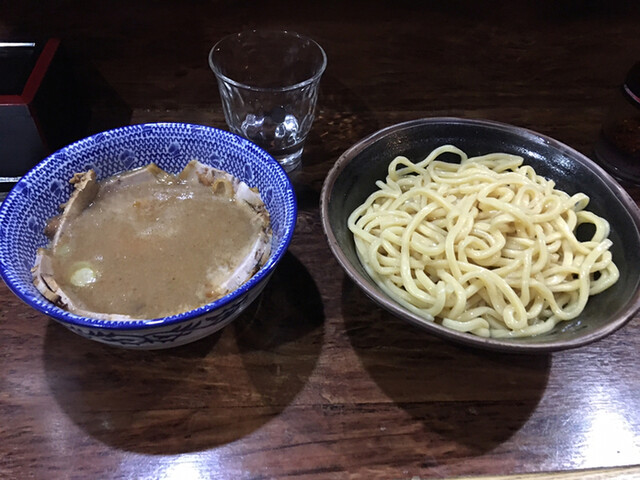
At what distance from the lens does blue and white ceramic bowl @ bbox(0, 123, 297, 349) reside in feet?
3.01

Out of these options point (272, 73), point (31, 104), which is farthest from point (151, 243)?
point (272, 73)

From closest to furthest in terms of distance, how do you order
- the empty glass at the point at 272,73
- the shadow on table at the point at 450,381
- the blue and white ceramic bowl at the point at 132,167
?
the blue and white ceramic bowl at the point at 132,167 → the shadow on table at the point at 450,381 → the empty glass at the point at 272,73

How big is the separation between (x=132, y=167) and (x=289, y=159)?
0.49 meters

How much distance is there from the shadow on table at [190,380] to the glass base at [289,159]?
0.54 m

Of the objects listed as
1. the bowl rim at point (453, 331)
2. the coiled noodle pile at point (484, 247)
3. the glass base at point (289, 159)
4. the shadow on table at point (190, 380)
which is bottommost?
the shadow on table at point (190, 380)

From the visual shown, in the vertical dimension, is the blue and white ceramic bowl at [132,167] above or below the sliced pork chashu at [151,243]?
above

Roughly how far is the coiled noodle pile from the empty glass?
384mm

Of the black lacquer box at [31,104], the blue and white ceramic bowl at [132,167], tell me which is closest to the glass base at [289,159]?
the blue and white ceramic bowl at [132,167]

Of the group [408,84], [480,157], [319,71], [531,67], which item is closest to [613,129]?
[531,67]

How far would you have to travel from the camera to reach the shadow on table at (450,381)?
1029 millimetres

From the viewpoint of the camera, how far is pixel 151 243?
1.15 metres

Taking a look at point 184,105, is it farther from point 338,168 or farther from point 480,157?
point 480,157

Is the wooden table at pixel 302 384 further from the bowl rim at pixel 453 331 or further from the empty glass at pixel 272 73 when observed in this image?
the bowl rim at pixel 453 331

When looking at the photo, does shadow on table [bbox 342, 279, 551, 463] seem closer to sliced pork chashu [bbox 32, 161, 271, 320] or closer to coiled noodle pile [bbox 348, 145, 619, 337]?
coiled noodle pile [bbox 348, 145, 619, 337]
